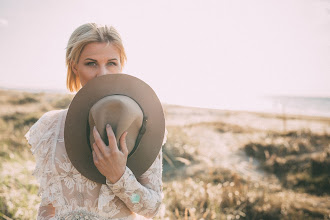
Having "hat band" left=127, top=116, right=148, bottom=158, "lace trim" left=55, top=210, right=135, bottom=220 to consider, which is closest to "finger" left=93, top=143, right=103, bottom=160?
"hat band" left=127, top=116, right=148, bottom=158

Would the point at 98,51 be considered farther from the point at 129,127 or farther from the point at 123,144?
the point at 123,144

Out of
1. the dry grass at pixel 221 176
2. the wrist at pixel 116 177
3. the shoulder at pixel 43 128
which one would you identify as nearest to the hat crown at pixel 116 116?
the wrist at pixel 116 177

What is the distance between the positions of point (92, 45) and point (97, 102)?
1.52 ft

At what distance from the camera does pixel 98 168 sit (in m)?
1.62

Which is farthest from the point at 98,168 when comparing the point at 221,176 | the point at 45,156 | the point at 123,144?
the point at 221,176

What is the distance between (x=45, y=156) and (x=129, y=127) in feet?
2.15

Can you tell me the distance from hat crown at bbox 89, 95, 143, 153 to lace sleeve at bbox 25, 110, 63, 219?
1.36 ft

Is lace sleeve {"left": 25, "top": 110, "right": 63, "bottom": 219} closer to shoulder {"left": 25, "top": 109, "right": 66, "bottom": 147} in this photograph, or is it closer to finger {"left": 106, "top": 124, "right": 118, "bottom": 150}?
shoulder {"left": 25, "top": 109, "right": 66, "bottom": 147}

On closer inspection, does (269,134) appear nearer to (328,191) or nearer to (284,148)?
(284,148)

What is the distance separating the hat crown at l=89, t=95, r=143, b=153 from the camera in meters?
1.60

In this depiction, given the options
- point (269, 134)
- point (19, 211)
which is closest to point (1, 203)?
point (19, 211)

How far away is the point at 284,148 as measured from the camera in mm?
8633

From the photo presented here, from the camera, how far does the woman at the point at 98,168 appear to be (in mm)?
1612

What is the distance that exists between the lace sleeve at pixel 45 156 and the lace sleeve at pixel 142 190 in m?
0.47
